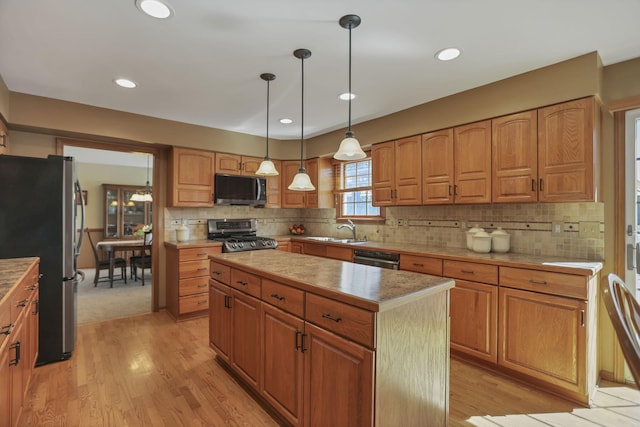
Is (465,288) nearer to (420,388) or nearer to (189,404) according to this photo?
(420,388)

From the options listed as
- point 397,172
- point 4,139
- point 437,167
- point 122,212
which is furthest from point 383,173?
point 122,212

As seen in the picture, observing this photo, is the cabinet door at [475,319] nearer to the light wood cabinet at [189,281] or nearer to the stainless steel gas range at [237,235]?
the stainless steel gas range at [237,235]

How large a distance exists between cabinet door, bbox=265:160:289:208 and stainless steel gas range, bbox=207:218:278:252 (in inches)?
15.9

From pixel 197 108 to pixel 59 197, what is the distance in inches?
61.3

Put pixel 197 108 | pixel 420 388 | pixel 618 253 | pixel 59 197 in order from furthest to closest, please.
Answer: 1. pixel 197 108
2. pixel 59 197
3. pixel 618 253
4. pixel 420 388

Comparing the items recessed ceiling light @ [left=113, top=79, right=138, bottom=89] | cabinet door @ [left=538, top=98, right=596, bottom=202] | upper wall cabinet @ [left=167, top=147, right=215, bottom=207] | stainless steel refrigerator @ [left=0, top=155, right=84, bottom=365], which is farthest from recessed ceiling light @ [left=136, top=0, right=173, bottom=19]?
cabinet door @ [left=538, top=98, right=596, bottom=202]

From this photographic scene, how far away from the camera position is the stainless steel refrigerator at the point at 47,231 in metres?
2.40

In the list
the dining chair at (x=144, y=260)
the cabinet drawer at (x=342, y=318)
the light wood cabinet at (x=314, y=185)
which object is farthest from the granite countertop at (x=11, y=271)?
the light wood cabinet at (x=314, y=185)

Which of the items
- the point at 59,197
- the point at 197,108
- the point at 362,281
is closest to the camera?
the point at 362,281

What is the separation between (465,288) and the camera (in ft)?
8.55

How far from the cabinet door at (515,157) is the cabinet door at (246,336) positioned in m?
2.23

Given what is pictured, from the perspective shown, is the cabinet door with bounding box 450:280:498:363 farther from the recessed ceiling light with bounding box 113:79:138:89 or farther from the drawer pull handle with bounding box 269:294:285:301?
the recessed ceiling light with bounding box 113:79:138:89

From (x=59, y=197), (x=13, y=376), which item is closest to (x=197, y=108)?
(x=59, y=197)

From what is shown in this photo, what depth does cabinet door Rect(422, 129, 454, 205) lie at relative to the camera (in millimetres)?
3096
